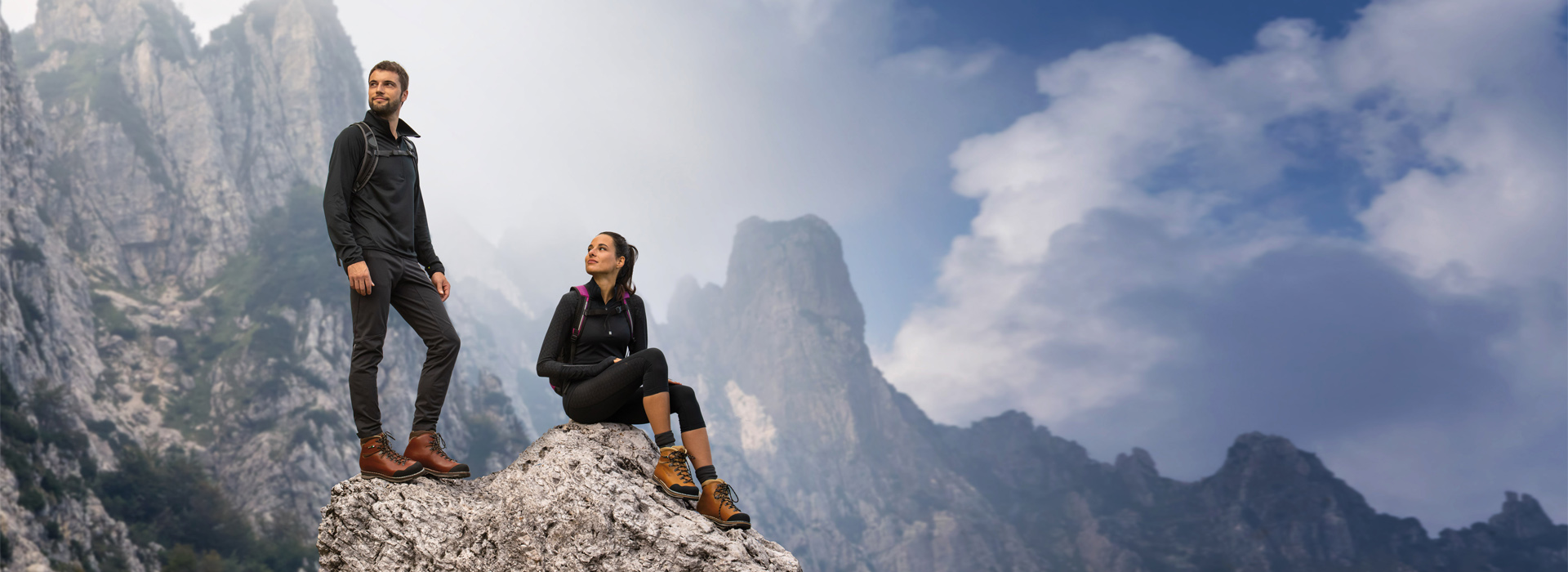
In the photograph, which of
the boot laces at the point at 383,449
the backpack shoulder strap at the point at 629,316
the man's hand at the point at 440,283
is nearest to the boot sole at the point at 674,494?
the backpack shoulder strap at the point at 629,316

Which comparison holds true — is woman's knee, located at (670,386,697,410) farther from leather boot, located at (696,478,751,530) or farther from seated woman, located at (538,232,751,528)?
leather boot, located at (696,478,751,530)

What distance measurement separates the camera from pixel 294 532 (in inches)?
3442

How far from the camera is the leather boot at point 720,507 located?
562 centimetres

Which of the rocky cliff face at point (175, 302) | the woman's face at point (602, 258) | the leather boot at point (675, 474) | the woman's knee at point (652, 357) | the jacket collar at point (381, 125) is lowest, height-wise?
the leather boot at point (675, 474)

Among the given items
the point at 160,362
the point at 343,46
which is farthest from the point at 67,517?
the point at 343,46

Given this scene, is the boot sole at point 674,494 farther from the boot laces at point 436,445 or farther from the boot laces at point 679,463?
the boot laces at point 436,445

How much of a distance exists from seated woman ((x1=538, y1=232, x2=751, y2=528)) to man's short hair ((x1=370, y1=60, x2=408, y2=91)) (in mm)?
1942

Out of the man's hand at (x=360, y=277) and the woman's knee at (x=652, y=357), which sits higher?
the man's hand at (x=360, y=277)

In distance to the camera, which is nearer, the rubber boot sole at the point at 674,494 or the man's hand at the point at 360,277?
the man's hand at the point at 360,277

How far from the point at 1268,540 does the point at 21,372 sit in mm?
242154

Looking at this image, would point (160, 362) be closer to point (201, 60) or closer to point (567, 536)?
point (201, 60)

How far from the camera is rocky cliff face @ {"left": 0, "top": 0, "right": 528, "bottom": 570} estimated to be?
7525cm

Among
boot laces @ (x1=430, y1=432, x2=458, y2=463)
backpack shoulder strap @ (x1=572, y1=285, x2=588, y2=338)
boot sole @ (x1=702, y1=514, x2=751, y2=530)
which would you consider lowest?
boot sole @ (x1=702, y1=514, x2=751, y2=530)

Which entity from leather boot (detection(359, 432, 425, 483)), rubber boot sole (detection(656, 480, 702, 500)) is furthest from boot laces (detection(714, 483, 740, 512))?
leather boot (detection(359, 432, 425, 483))
